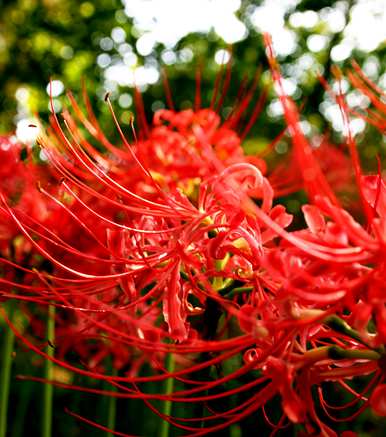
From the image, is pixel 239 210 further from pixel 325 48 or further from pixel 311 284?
pixel 325 48

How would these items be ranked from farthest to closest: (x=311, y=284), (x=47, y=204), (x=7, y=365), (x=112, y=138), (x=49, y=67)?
1. (x=112, y=138)
2. (x=49, y=67)
3. (x=47, y=204)
4. (x=7, y=365)
5. (x=311, y=284)

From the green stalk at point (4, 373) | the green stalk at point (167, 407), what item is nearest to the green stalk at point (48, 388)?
the green stalk at point (4, 373)

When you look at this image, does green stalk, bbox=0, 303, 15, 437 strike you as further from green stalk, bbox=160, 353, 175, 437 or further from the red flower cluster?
green stalk, bbox=160, 353, 175, 437

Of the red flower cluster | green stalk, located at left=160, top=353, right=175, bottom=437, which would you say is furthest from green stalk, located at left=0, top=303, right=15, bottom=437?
green stalk, located at left=160, top=353, right=175, bottom=437

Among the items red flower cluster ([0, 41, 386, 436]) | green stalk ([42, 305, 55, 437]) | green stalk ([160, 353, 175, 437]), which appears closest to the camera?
red flower cluster ([0, 41, 386, 436])

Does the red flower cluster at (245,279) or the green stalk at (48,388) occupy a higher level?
the red flower cluster at (245,279)

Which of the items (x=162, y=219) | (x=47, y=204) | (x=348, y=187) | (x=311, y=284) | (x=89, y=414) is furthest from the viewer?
(x=348, y=187)

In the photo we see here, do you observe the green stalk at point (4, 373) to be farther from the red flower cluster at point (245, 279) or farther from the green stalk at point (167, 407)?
the green stalk at point (167, 407)

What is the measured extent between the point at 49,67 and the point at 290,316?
207 centimetres

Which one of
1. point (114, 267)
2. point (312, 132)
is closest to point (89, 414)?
point (114, 267)

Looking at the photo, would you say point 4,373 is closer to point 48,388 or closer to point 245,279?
point 48,388

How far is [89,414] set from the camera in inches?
87.7

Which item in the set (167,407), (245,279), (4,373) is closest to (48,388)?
(4,373)

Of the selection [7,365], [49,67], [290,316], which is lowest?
[7,365]
